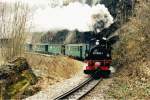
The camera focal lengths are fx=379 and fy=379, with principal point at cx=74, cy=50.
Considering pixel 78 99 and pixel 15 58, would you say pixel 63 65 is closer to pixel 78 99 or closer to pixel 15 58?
pixel 15 58

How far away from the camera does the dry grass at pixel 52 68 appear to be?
2109cm

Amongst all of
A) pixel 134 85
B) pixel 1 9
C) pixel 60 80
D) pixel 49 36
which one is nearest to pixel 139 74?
pixel 134 85

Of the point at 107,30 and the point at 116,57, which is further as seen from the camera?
the point at 107,30

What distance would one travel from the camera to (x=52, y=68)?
2402 cm

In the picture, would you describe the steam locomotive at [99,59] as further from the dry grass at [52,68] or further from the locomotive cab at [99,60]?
the dry grass at [52,68]

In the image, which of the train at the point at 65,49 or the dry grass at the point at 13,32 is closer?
the dry grass at the point at 13,32

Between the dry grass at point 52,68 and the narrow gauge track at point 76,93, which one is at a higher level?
the dry grass at point 52,68

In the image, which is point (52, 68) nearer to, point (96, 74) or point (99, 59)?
point (96, 74)

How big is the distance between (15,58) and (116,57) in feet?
37.7

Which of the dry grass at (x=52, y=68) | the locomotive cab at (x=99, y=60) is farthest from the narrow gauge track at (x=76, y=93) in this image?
the locomotive cab at (x=99, y=60)

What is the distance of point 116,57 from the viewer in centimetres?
2811

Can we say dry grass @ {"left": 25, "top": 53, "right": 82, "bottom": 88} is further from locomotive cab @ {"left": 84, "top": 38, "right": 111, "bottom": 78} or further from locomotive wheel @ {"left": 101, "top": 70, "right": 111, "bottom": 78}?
locomotive wheel @ {"left": 101, "top": 70, "right": 111, "bottom": 78}

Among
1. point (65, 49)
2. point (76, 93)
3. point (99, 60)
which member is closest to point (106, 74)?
point (99, 60)

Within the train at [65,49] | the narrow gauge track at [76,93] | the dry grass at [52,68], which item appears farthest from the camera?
the train at [65,49]
